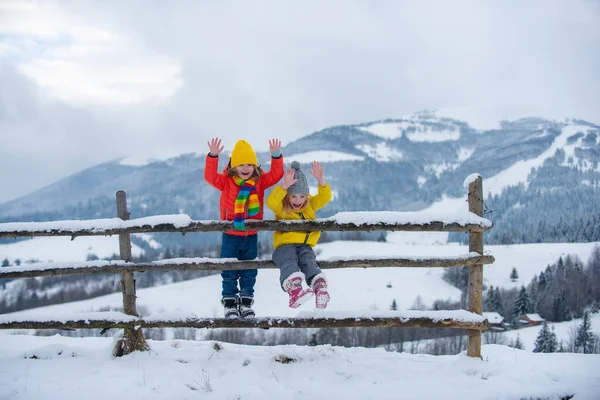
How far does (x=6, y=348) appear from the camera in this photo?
659 cm

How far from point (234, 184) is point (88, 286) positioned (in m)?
117

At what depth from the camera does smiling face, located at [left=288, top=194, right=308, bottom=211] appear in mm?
6039

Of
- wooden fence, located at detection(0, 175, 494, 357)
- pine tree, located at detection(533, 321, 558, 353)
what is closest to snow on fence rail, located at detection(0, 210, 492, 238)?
wooden fence, located at detection(0, 175, 494, 357)

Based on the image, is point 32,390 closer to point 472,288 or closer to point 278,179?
point 278,179

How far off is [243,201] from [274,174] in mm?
576

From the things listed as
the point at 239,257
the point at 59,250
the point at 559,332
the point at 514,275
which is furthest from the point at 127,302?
the point at 59,250

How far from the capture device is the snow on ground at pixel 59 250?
158375 millimetres

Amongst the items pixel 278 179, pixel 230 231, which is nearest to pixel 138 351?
pixel 230 231

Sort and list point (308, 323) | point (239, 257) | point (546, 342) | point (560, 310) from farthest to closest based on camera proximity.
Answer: point (560, 310) → point (546, 342) → point (239, 257) → point (308, 323)

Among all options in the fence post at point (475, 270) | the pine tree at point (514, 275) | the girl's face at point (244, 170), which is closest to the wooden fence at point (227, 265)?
the fence post at point (475, 270)

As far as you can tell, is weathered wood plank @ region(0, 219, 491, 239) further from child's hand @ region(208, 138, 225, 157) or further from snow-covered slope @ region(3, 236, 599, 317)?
snow-covered slope @ region(3, 236, 599, 317)

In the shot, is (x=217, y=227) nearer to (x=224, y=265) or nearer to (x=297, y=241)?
(x=224, y=265)

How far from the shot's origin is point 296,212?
20.1 feet

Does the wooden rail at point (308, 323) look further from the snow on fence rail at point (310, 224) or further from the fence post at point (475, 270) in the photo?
the snow on fence rail at point (310, 224)
